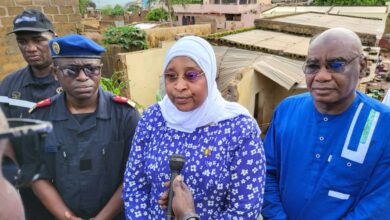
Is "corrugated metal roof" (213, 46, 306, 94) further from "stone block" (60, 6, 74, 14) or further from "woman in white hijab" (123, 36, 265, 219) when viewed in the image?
"woman in white hijab" (123, 36, 265, 219)

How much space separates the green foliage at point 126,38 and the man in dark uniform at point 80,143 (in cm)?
541

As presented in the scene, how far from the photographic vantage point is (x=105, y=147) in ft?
6.30

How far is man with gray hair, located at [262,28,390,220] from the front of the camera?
155 centimetres

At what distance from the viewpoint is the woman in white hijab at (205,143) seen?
4.84 ft

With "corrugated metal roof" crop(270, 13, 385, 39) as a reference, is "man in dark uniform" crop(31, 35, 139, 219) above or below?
below

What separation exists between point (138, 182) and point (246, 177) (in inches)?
Answer: 25.4

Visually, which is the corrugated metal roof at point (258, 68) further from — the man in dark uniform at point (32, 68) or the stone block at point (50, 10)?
the man in dark uniform at point (32, 68)

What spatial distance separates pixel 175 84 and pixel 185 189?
53 cm

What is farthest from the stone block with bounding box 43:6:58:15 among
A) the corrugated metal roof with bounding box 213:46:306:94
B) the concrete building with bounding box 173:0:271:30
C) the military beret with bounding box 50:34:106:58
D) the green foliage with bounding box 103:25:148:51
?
the concrete building with bounding box 173:0:271:30

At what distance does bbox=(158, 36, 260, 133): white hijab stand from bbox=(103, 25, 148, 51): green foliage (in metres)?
5.94

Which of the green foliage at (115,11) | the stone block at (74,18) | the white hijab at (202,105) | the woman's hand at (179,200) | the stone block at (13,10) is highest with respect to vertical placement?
the green foliage at (115,11)

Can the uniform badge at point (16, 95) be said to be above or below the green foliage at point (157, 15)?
below

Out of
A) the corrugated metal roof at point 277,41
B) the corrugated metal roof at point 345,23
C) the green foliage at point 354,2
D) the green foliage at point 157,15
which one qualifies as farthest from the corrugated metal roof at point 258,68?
the green foliage at point 354,2

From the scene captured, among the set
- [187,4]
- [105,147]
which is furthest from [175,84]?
[187,4]
